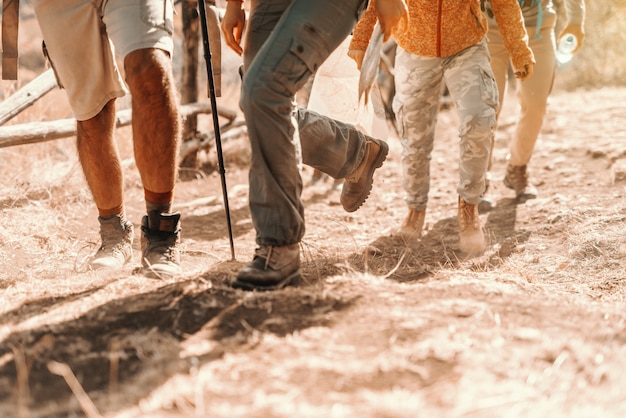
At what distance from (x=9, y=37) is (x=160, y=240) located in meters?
1.42

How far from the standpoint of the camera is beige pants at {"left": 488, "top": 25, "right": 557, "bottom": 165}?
15.7ft

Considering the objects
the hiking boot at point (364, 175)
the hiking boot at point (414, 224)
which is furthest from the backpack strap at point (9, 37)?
the hiking boot at point (414, 224)

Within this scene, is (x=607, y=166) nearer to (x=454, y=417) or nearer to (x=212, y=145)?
(x=212, y=145)

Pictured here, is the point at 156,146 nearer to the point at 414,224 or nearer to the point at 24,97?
the point at 414,224

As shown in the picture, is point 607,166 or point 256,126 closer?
point 256,126

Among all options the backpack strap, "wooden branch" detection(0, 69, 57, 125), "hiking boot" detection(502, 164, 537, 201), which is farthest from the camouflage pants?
"wooden branch" detection(0, 69, 57, 125)

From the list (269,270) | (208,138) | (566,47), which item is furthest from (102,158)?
(566,47)

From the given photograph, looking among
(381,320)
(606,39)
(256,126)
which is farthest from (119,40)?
(606,39)

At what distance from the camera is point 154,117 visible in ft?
9.62

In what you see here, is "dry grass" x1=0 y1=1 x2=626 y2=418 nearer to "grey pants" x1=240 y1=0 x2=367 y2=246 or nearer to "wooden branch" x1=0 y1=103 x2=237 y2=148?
"grey pants" x1=240 y1=0 x2=367 y2=246

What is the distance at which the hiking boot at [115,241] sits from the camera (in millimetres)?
3338

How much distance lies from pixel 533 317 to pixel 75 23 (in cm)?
227

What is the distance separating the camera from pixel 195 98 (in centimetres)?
617

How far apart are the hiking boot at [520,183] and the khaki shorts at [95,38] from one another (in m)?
2.99
